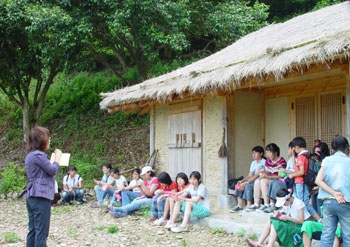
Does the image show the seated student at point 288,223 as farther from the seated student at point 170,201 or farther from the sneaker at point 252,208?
the seated student at point 170,201

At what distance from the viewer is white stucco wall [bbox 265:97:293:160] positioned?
774 cm

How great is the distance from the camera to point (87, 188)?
37.1 ft

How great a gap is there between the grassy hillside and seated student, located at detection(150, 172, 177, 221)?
5.70 metres

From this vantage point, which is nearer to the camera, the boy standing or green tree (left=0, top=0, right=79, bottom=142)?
the boy standing

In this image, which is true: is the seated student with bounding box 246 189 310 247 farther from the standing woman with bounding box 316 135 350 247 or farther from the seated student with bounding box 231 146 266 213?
the seated student with bounding box 231 146 266 213

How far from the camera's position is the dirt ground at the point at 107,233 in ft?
18.8

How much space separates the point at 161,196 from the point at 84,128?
9.71 m

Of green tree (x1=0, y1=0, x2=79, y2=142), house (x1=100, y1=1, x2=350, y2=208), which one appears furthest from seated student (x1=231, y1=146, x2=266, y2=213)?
green tree (x1=0, y1=0, x2=79, y2=142)

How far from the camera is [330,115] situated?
22.9 ft

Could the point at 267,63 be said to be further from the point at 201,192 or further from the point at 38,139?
the point at 38,139

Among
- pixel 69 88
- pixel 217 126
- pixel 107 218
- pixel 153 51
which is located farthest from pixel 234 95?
pixel 69 88

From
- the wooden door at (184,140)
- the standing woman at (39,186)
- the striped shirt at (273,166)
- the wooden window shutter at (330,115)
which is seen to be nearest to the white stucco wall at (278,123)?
the wooden window shutter at (330,115)

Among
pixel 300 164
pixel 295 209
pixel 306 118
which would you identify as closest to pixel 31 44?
pixel 306 118

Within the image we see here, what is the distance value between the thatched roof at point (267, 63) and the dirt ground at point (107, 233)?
2398 mm
